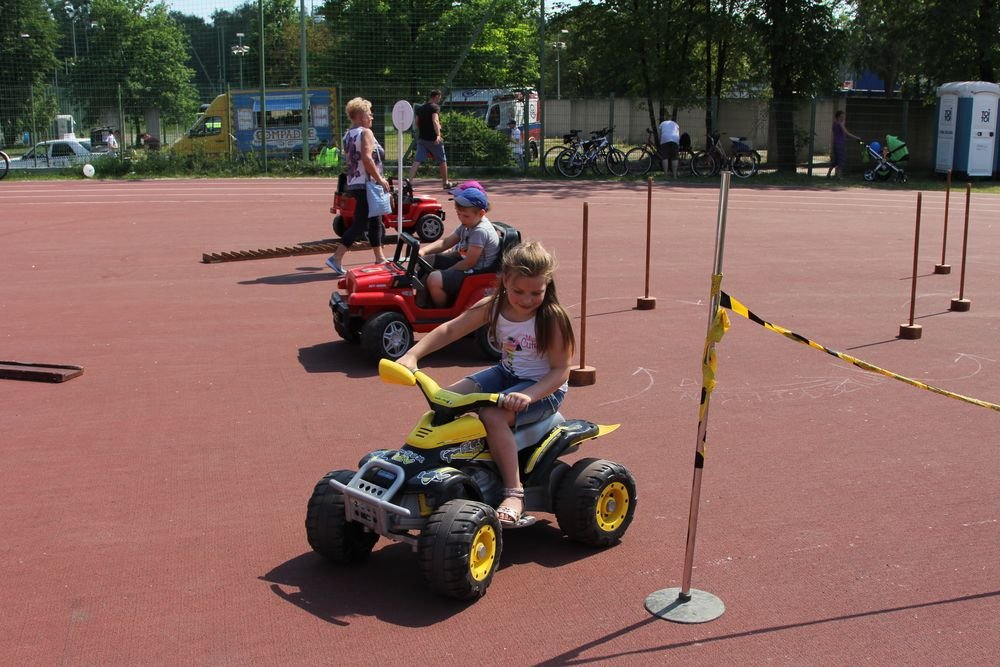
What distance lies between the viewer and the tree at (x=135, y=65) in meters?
31.0

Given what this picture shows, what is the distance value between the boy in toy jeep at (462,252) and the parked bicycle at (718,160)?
1994 cm

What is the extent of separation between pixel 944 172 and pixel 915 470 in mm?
25194

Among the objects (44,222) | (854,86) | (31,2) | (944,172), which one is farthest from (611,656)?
(854,86)

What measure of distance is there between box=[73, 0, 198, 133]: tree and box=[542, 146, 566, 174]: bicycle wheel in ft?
40.0

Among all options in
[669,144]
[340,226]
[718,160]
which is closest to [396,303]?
[340,226]

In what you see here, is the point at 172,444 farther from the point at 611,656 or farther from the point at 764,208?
the point at 764,208

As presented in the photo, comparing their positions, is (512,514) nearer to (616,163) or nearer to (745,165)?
(616,163)

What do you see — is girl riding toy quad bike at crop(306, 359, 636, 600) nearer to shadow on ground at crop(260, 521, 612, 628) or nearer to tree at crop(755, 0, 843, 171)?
shadow on ground at crop(260, 521, 612, 628)

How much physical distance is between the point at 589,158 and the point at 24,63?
17516 mm

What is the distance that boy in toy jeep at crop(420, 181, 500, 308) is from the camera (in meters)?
A: 8.27

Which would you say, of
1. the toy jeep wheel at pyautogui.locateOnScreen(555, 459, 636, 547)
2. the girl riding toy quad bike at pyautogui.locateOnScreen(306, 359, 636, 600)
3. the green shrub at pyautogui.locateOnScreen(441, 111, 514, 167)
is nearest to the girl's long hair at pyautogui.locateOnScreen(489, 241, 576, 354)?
the girl riding toy quad bike at pyautogui.locateOnScreen(306, 359, 636, 600)

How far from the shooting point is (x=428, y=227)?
15.1m

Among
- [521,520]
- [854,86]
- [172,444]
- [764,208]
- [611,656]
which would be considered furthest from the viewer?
[854,86]

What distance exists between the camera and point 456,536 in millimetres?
4250
